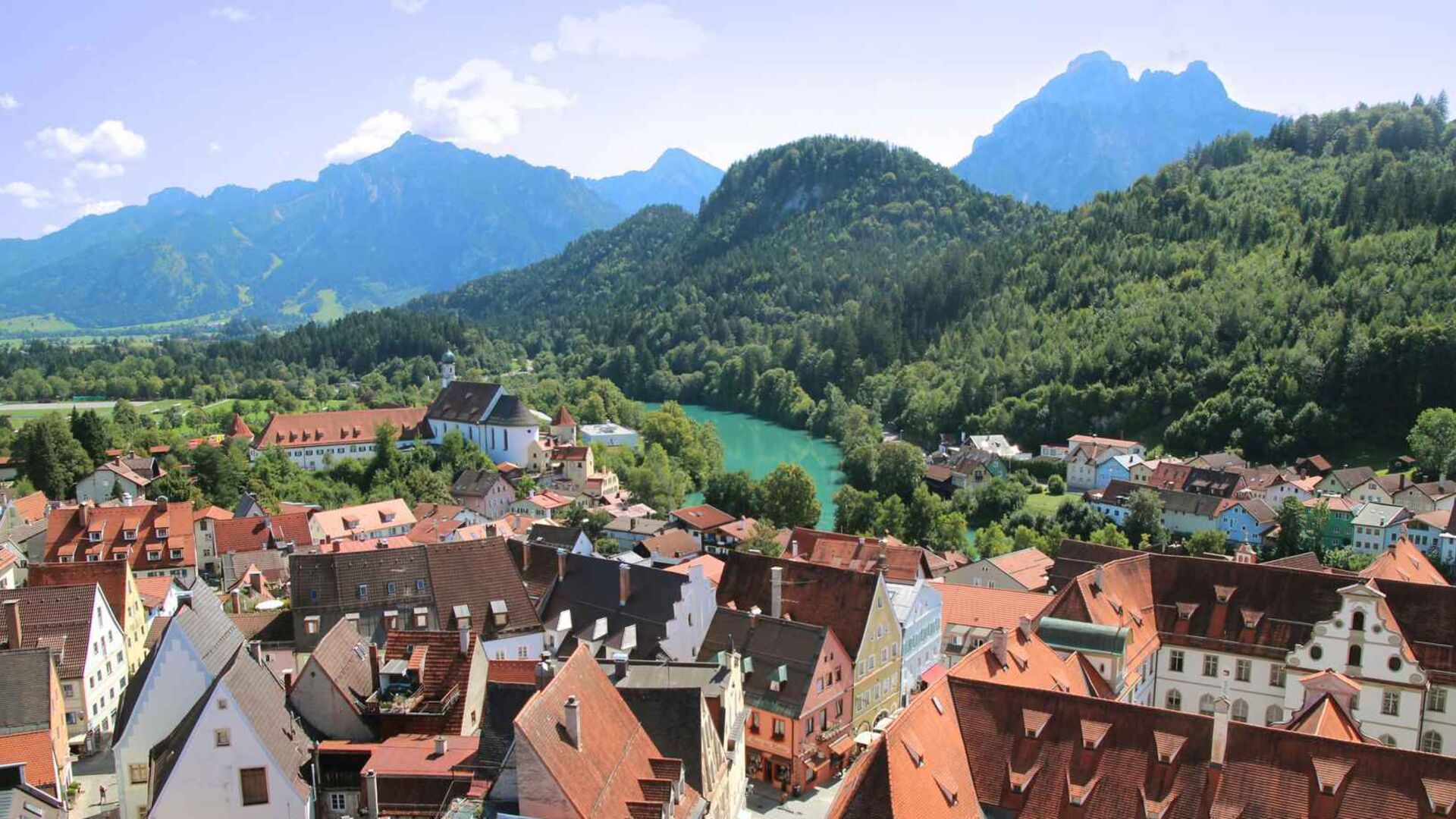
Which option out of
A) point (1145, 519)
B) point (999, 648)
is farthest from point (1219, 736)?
point (1145, 519)

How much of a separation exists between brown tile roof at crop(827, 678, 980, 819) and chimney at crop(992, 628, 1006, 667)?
3193 millimetres

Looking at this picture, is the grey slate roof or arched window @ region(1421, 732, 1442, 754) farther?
arched window @ region(1421, 732, 1442, 754)

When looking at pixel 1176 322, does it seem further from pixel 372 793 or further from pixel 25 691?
pixel 25 691

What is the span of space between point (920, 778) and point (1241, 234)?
132m

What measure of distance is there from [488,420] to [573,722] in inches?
2921

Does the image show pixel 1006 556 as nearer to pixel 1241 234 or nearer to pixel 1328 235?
pixel 1328 235

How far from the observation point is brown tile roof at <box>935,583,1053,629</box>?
3850cm

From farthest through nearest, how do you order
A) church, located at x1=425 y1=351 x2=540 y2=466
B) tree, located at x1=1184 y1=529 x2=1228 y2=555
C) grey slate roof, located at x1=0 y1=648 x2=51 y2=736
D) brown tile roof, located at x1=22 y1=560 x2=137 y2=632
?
1. church, located at x1=425 y1=351 x2=540 y2=466
2. tree, located at x1=1184 y1=529 x2=1228 y2=555
3. brown tile roof, located at x1=22 y1=560 x2=137 y2=632
4. grey slate roof, located at x1=0 y1=648 x2=51 y2=736

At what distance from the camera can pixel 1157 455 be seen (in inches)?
3792

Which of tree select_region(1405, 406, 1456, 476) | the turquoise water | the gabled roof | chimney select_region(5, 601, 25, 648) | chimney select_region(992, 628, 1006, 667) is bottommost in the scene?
the turquoise water

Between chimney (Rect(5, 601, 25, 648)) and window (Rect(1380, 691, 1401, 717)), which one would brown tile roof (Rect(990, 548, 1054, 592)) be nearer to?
Answer: window (Rect(1380, 691, 1401, 717))

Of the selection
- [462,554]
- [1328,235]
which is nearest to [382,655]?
→ [462,554]

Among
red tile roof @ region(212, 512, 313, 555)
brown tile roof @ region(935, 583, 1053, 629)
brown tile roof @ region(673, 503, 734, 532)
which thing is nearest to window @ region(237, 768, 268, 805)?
brown tile roof @ region(935, 583, 1053, 629)

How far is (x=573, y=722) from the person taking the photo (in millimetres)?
18453
